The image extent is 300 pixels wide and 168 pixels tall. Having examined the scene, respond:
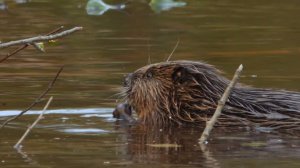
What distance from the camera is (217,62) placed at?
438 inches

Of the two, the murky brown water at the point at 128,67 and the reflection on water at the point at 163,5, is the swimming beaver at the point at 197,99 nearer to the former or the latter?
the murky brown water at the point at 128,67

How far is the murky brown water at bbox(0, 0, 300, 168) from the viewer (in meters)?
6.88

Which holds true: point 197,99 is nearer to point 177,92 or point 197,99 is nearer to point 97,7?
point 177,92

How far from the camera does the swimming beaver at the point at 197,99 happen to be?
8.00 metres

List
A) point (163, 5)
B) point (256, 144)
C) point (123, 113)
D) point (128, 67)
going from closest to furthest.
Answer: point (256, 144)
point (123, 113)
point (128, 67)
point (163, 5)

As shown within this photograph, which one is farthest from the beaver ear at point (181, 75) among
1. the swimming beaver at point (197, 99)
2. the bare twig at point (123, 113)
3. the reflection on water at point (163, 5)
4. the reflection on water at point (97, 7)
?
the reflection on water at point (163, 5)

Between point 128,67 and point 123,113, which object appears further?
point 128,67

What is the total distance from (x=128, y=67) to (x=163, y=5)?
6046mm

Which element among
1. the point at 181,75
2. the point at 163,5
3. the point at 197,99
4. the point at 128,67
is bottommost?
the point at 163,5

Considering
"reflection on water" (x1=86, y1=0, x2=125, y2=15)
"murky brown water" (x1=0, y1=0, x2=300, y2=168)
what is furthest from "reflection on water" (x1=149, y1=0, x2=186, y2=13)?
"reflection on water" (x1=86, y1=0, x2=125, y2=15)

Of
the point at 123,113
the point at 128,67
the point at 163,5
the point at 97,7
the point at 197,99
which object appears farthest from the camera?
the point at 163,5

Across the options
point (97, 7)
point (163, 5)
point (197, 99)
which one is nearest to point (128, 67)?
point (197, 99)

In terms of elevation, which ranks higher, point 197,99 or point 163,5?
point 197,99

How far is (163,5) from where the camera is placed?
54.6 ft
